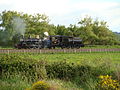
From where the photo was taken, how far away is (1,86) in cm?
845

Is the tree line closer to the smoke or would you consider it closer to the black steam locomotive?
the smoke

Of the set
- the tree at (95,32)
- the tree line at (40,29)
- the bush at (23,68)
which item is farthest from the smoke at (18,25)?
the bush at (23,68)

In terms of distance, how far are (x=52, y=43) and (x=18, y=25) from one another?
40.2 feet

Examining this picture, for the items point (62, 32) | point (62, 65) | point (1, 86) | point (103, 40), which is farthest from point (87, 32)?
point (1, 86)

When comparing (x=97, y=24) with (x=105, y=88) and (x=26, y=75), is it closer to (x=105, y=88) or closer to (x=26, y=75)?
(x=26, y=75)

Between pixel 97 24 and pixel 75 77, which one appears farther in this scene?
pixel 97 24

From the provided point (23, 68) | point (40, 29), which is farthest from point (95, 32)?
point (23, 68)

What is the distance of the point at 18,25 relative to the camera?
1677 inches

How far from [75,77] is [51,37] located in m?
21.6

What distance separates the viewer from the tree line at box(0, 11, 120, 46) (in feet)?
134

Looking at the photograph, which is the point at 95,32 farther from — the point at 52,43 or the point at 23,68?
the point at 23,68

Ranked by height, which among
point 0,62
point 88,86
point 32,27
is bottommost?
point 88,86

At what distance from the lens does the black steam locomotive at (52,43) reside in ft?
106

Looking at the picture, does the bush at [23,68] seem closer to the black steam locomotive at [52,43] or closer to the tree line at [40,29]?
the black steam locomotive at [52,43]
